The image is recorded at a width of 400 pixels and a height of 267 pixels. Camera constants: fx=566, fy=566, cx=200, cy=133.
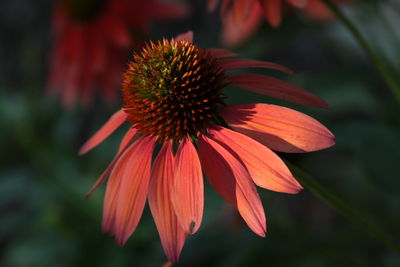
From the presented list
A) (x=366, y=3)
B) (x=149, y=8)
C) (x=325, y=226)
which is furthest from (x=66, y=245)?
(x=366, y=3)

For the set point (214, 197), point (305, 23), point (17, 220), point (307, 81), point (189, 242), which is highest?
point (305, 23)

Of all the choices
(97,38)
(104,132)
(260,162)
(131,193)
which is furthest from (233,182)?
(97,38)

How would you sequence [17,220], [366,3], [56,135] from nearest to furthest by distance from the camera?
[366,3] → [17,220] → [56,135]

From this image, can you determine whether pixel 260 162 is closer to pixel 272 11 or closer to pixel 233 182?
pixel 233 182

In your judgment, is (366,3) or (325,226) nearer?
(366,3)

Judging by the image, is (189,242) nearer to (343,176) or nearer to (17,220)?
(343,176)

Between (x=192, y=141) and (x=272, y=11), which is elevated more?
(x=272, y=11)

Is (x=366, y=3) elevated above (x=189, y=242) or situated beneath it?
elevated above
